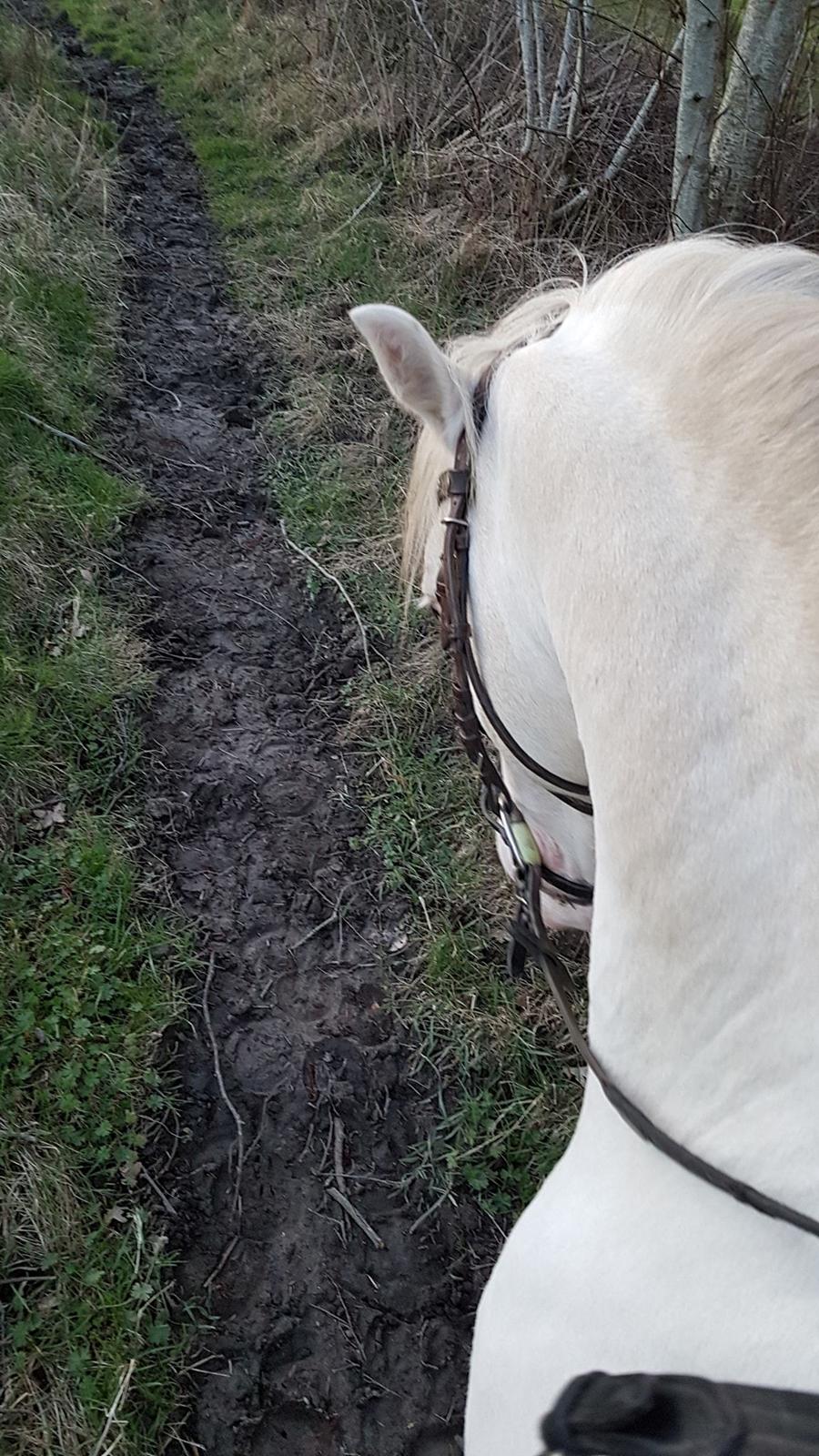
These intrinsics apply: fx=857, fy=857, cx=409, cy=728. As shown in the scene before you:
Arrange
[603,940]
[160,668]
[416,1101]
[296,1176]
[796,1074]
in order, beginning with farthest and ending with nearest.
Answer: [160,668], [416,1101], [296,1176], [603,940], [796,1074]

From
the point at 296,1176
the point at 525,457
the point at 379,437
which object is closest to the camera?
the point at 525,457

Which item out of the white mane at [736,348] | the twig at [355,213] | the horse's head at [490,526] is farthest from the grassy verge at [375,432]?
the white mane at [736,348]

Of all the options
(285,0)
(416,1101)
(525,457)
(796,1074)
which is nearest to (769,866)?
(796,1074)

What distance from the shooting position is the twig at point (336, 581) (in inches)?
149

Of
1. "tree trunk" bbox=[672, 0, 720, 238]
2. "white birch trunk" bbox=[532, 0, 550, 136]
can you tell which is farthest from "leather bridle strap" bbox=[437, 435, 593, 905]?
"white birch trunk" bbox=[532, 0, 550, 136]

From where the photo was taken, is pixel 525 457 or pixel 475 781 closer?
pixel 525 457

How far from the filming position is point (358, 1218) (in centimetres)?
226

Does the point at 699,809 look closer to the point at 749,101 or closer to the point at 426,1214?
the point at 426,1214

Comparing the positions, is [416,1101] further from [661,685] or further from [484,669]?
[661,685]

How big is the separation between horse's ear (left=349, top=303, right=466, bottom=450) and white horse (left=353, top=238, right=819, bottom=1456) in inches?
8.4

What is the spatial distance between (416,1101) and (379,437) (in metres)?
3.56

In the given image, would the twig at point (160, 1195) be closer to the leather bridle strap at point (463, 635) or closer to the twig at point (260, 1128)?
the twig at point (260, 1128)

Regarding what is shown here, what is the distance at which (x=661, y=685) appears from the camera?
990 millimetres

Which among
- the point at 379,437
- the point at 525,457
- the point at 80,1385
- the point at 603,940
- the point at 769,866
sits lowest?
the point at 80,1385
